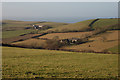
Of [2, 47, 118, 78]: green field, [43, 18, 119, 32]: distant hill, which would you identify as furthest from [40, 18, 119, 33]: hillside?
[2, 47, 118, 78]: green field

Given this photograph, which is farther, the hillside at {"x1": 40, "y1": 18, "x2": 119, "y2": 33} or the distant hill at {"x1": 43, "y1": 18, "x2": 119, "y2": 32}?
the hillside at {"x1": 40, "y1": 18, "x2": 119, "y2": 33}

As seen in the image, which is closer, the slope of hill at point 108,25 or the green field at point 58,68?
the green field at point 58,68

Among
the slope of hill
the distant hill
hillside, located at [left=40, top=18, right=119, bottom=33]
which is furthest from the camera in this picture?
hillside, located at [left=40, top=18, right=119, bottom=33]

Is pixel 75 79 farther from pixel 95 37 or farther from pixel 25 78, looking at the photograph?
pixel 95 37

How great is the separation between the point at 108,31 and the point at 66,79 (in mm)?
54068

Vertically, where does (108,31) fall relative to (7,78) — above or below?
above

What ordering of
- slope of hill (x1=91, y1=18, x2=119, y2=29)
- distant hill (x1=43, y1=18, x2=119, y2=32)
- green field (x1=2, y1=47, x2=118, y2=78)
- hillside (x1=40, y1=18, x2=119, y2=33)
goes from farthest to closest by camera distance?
hillside (x1=40, y1=18, x2=119, y2=33)
distant hill (x1=43, y1=18, x2=119, y2=32)
slope of hill (x1=91, y1=18, x2=119, y2=29)
green field (x1=2, y1=47, x2=118, y2=78)

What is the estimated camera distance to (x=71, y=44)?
4756 centimetres

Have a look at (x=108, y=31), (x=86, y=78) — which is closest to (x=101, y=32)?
(x=108, y=31)

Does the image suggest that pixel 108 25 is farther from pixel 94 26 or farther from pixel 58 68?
pixel 58 68

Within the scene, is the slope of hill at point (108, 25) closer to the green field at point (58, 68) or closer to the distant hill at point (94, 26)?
the distant hill at point (94, 26)

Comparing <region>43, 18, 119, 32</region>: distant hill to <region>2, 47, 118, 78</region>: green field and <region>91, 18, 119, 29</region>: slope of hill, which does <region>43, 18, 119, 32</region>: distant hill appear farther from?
<region>2, 47, 118, 78</region>: green field

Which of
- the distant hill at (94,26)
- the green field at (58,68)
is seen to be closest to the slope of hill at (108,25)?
the distant hill at (94,26)

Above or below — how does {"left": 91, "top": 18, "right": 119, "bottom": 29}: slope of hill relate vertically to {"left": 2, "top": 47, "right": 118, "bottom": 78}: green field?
above
